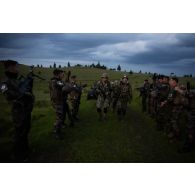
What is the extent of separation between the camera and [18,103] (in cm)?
782

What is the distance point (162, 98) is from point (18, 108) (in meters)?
6.15

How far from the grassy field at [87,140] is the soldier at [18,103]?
0.40 meters

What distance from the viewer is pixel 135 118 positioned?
1393cm

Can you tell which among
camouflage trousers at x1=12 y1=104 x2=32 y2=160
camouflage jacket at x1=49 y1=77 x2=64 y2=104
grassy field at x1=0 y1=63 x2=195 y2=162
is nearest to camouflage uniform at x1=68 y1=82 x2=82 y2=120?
grassy field at x1=0 y1=63 x2=195 y2=162

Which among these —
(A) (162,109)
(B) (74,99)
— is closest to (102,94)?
(B) (74,99)

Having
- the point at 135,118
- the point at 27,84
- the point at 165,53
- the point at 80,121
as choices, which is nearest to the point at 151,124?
the point at 135,118

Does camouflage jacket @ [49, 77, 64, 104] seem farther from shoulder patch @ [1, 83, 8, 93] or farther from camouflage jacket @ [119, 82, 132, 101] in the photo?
camouflage jacket @ [119, 82, 132, 101]

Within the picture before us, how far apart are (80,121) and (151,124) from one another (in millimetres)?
2984

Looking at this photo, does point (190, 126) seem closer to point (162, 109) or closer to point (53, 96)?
point (162, 109)

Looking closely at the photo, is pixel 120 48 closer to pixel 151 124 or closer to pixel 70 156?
pixel 70 156

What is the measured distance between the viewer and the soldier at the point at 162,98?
1140 centimetres

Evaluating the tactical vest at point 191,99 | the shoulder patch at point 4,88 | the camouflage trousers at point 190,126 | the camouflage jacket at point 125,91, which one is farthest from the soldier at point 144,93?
the shoulder patch at point 4,88

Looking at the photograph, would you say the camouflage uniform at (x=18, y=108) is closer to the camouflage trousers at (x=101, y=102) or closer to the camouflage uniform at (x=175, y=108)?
the camouflage uniform at (x=175, y=108)

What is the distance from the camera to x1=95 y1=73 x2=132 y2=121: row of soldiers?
1247 centimetres
